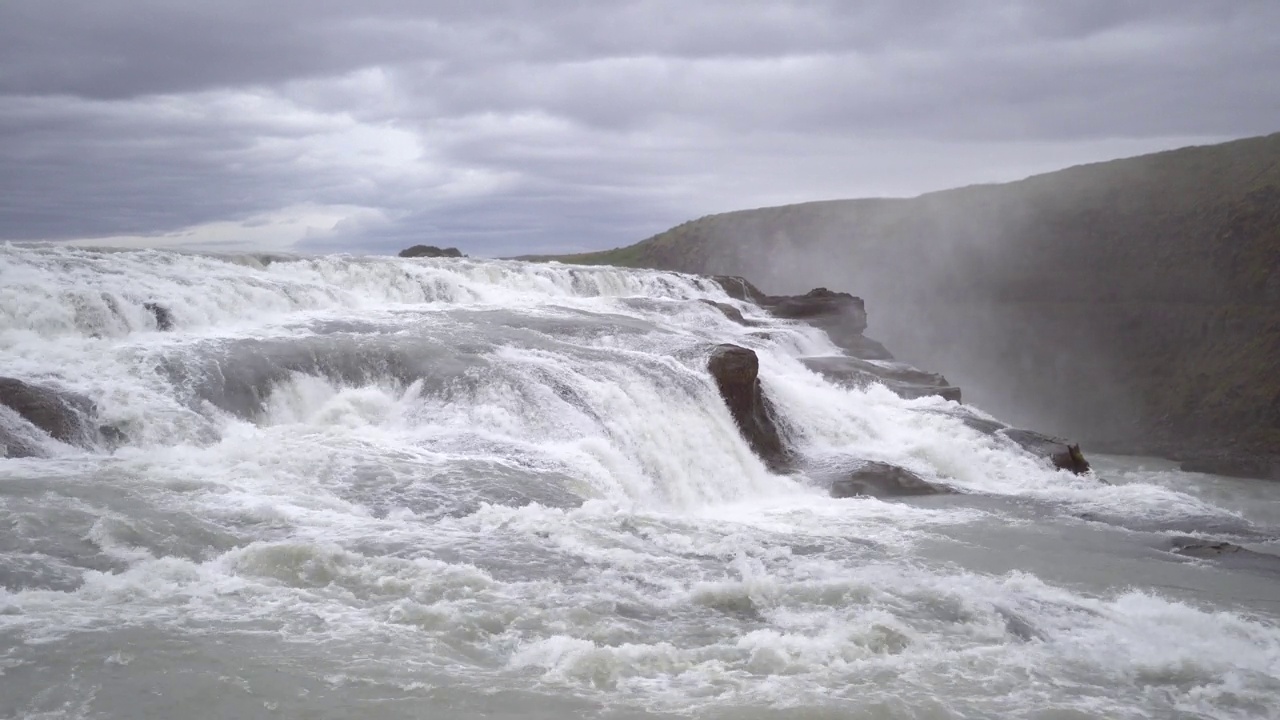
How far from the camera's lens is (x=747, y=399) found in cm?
1500

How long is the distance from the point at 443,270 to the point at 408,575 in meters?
14.5

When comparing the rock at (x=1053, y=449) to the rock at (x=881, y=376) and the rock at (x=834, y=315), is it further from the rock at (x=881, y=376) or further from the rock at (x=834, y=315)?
the rock at (x=834, y=315)

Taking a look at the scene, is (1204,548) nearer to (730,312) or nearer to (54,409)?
(54,409)

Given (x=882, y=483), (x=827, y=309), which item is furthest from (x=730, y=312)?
(x=882, y=483)

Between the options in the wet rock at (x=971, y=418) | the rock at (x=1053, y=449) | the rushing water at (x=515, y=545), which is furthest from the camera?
the wet rock at (x=971, y=418)

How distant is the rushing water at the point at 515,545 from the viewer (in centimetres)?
621

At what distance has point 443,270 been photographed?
2159 cm

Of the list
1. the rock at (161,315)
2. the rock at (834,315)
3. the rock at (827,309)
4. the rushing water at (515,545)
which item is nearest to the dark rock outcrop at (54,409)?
the rushing water at (515,545)

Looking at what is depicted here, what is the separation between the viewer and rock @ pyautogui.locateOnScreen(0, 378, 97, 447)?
32.4 ft

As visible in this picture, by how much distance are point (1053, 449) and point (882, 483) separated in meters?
4.14

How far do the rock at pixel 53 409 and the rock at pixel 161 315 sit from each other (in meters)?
3.42

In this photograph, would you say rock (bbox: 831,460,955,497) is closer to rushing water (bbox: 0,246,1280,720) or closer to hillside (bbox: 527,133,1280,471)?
rushing water (bbox: 0,246,1280,720)

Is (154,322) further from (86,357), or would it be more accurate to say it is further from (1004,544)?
(1004,544)

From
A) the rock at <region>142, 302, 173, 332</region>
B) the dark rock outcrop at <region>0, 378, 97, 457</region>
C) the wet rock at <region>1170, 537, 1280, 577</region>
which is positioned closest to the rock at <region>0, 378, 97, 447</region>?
the dark rock outcrop at <region>0, 378, 97, 457</region>
